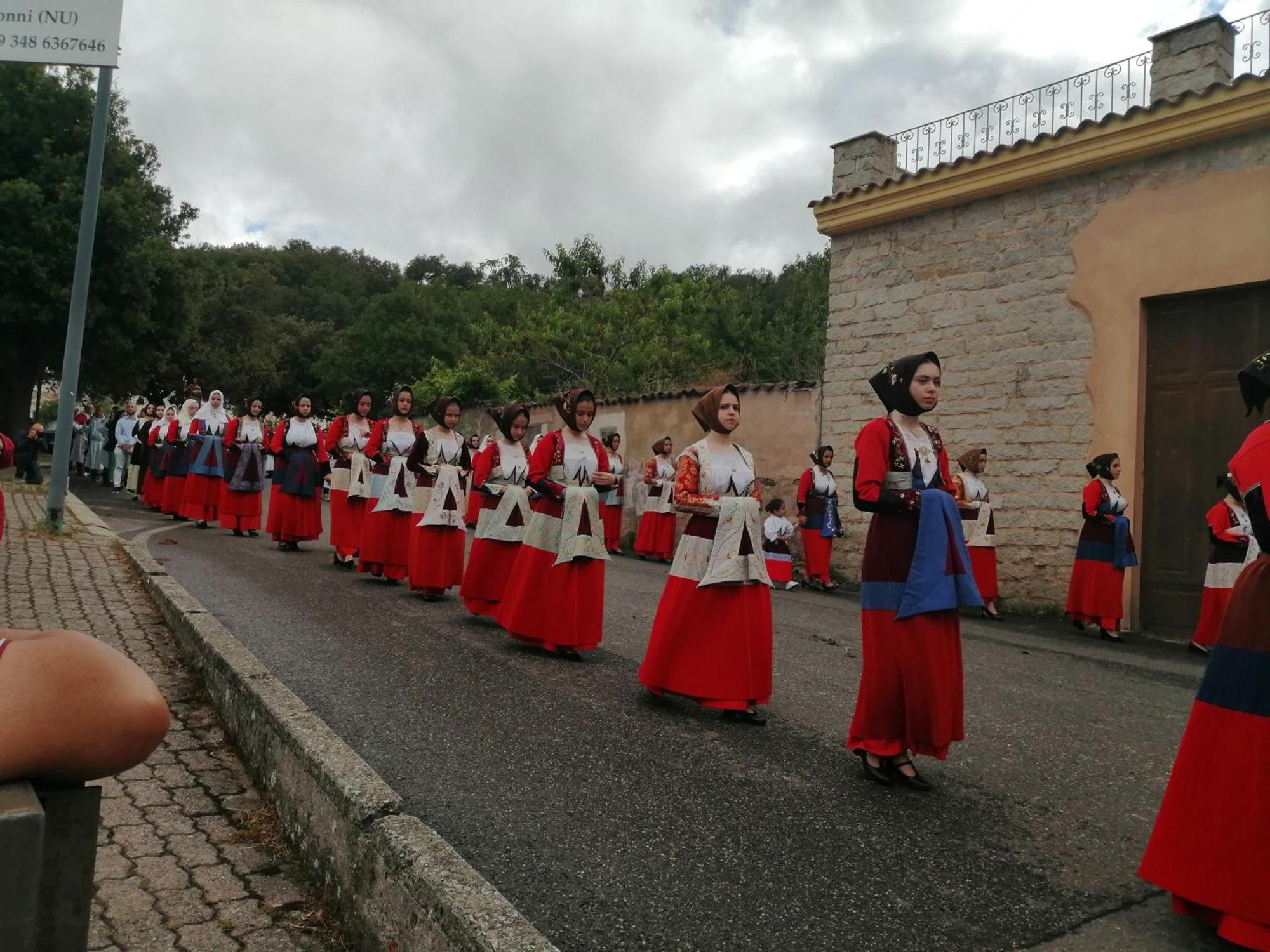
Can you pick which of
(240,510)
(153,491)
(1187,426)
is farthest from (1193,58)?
(153,491)

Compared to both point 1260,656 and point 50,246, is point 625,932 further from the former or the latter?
point 50,246

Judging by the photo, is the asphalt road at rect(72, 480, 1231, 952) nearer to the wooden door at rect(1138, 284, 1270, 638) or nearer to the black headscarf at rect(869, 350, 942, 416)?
the black headscarf at rect(869, 350, 942, 416)

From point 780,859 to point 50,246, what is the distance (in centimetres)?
2561

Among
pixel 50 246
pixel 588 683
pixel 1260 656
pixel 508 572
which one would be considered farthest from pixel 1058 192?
pixel 50 246

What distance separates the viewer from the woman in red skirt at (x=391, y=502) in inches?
399

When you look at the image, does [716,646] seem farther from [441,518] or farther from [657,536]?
[657,536]

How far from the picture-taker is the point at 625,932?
2805mm

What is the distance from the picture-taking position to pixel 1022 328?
11.7 m

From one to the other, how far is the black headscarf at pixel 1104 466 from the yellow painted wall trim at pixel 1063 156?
3449 millimetres

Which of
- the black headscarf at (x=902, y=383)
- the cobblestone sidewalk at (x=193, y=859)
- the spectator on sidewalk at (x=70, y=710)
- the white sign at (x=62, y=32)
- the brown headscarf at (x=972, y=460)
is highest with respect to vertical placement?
the white sign at (x=62, y=32)

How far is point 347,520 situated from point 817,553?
645 cm

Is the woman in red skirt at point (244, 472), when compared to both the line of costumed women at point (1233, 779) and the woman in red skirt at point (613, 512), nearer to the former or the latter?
the woman in red skirt at point (613, 512)

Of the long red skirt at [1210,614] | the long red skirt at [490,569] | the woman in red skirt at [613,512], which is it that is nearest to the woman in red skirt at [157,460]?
the woman in red skirt at [613,512]

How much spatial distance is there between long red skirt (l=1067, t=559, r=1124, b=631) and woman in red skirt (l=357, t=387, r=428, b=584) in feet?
23.3
